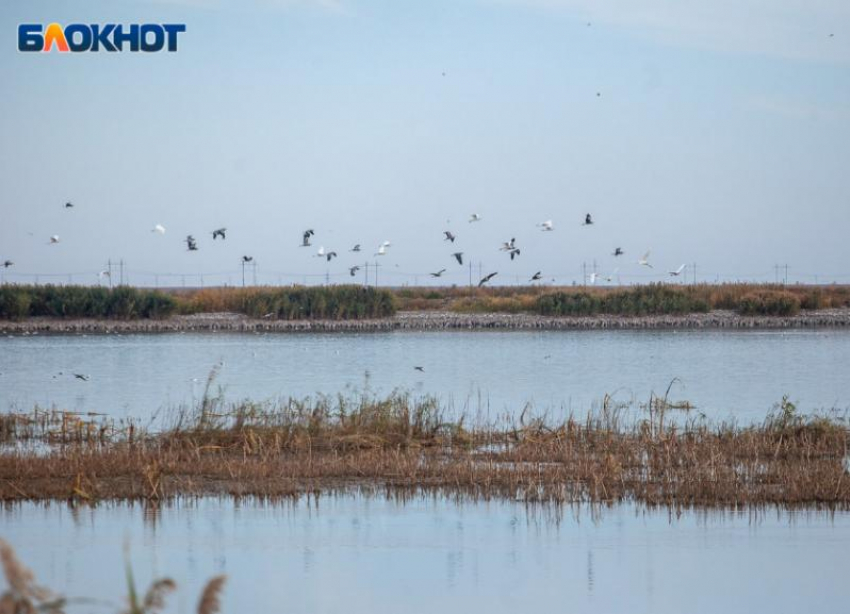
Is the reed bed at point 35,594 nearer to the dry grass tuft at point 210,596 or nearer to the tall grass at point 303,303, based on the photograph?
the dry grass tuft at point 210,596

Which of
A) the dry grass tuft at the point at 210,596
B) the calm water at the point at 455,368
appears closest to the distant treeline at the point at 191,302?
the calm water at the point at 455,368

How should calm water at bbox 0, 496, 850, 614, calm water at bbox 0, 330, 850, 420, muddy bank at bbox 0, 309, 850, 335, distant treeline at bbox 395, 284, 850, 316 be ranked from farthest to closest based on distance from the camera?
distant treeline at bbox 395, 284, 850, 316 < muddy bank at bbox 0, 309, 850, 335 < calm water at bbox 0, 330, 850, 420 < calm water at bbox 0, 496, 850, 614

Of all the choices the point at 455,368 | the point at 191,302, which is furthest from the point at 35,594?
the point at 191,302

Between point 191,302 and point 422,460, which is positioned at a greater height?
point 191,302

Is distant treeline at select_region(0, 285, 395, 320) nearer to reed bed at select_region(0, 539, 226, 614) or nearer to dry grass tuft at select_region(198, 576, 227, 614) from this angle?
reed bed at select_region(0, 539, 226, 614)

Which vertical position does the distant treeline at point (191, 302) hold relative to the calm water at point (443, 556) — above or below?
above

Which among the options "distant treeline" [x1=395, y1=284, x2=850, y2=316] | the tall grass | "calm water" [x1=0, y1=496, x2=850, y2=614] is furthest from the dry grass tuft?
"distant treeline" [x1=395, y1=284, x2=850, y2=316]

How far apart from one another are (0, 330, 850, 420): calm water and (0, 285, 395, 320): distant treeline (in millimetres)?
5161

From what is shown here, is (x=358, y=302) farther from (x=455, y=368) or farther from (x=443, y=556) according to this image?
(x=443, y=556)

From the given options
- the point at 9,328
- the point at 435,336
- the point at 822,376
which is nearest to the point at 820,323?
the point at 435,336

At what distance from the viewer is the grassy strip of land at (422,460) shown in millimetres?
13578

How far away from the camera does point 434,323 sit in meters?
61.7

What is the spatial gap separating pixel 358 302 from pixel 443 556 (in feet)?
169

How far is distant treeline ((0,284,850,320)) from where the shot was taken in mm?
59062
